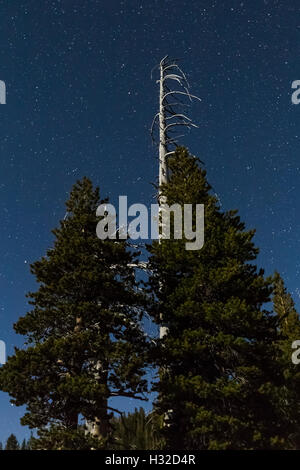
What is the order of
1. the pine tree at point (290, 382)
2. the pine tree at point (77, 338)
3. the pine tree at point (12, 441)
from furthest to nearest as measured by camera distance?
the pine tree at point (12, 441)
the pine tree at point (290, 382)
the pine tree at point (77, 338)

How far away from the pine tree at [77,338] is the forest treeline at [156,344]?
37 millimetres

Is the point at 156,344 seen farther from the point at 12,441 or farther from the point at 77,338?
the point at 12,441

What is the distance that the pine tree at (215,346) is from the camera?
1269 cm

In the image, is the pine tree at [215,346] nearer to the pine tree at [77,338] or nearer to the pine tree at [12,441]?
the pine tree at [77,338]

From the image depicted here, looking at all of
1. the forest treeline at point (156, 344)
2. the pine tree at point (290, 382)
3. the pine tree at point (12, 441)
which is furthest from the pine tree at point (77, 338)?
the pine tree at point (12, 441)

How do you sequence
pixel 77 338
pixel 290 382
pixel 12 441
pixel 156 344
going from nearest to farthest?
pixel 77 338 → pixel 156 344 → pixel 290 382 → pixel 12 441

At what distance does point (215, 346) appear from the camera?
1412cm

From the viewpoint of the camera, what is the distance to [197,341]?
1426cm

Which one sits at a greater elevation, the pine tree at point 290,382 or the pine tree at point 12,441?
the pine tree at point 290,382

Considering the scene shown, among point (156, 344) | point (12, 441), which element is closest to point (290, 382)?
point (156, 344)

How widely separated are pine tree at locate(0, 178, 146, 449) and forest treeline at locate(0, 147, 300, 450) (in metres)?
0.04

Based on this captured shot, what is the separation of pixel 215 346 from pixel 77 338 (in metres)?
4.77

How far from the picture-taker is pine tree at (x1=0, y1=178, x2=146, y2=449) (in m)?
12.3
